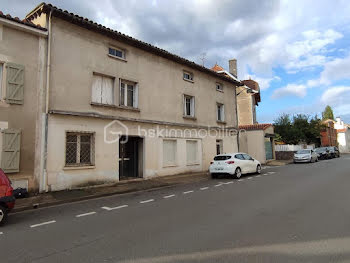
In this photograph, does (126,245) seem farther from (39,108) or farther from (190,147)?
(190,147)

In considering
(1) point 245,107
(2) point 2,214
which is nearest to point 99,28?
(2) point 2,214

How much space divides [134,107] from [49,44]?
4.77 metres

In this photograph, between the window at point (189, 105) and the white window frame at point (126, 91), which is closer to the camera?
the white window frame at point (126, 91)

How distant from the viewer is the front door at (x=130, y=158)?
44.3ft

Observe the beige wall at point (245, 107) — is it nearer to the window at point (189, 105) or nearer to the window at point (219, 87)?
the window at point (219, 87)

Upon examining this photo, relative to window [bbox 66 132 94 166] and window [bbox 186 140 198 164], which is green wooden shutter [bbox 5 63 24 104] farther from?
window [bbox 186 140 198 164]

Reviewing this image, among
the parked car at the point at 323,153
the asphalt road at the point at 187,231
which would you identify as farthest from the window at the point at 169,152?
the parked car at the point at 323,153

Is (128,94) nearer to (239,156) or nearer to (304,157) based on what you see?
(239,156)

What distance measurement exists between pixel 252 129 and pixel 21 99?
20485mm

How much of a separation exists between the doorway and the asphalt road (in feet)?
17.6

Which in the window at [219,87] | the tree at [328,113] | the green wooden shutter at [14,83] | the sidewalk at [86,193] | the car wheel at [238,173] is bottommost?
the sidewalk at [86,193]

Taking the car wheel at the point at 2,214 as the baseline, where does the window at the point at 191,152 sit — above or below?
above

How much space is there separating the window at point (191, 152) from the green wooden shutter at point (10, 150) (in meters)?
9.71

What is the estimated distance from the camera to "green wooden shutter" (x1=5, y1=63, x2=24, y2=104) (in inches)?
363
